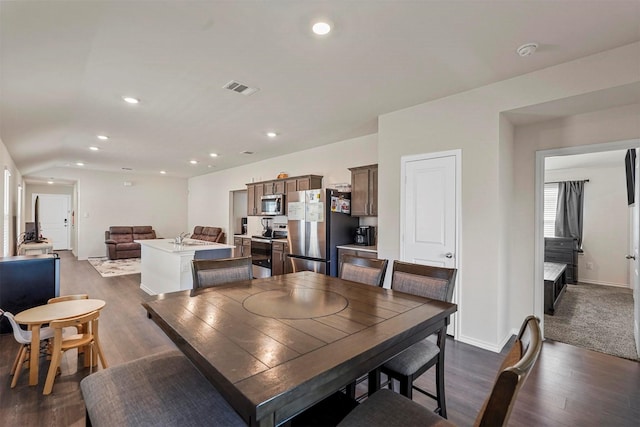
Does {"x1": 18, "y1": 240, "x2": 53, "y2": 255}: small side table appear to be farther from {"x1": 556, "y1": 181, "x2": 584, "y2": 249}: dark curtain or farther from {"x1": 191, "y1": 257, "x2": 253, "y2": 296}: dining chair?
{"x1": 556, "y1": 181, "x2": 584, "y2": 249}: dark curtain

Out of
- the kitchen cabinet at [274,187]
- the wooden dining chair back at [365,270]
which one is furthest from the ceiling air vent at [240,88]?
the kitchen cabinet at [274,187]

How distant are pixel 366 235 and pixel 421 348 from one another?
9.73ft

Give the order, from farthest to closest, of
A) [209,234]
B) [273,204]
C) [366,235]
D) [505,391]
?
[209,234] < [273,204] < [366,235] < [505,391]

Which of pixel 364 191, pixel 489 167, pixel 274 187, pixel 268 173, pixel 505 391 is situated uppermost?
pixel 268 173

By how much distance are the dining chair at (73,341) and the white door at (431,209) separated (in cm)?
314

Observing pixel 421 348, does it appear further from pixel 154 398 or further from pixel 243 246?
pixel 243 246

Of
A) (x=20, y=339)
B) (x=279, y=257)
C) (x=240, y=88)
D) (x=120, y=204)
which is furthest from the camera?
(x=120, y=204)

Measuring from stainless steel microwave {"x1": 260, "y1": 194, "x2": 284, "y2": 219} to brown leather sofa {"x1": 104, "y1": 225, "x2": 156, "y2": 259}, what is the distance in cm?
500

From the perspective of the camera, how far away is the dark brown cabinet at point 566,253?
5918 mm

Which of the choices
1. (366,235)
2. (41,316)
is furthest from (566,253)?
(41,316)

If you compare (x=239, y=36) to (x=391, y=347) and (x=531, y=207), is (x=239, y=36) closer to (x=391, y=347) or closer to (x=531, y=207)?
(x=391, y=347)

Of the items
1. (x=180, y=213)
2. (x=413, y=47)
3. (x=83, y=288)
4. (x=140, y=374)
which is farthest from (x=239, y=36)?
(x=180, y=213)

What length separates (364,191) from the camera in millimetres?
4629

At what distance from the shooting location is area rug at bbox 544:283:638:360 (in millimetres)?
3115
